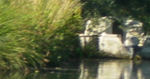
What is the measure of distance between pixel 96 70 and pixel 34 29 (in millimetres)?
2007

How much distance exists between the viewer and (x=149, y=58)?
15945mm

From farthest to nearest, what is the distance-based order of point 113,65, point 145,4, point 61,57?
point 113,65 → point 61,57 → point 145,4

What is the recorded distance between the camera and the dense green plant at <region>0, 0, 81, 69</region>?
37.7ft

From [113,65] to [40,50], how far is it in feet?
8.96

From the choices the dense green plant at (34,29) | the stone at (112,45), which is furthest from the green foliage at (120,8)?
the stone at (112,45)

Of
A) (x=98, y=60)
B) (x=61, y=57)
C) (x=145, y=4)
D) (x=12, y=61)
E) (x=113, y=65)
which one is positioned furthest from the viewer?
(x=98, y=60)

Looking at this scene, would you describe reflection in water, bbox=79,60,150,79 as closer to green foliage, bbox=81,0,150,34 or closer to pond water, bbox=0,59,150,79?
pond water, bbox=0,59,150,79

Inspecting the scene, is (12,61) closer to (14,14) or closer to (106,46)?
(14,14)

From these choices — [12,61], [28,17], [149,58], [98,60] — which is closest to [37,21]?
[28,17]

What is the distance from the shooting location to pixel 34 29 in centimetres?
1203

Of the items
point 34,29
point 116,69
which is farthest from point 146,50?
point 34,29

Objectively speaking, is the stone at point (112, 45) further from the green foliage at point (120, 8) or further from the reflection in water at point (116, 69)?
the green foliage at point (120, 8)

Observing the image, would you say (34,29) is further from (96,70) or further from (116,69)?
(116,69)

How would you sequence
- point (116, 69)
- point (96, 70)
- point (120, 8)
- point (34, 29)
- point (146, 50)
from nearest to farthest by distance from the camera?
point (120, 8), point (34, 29), point (96, 70), point (116, 69), point (146, 50)
